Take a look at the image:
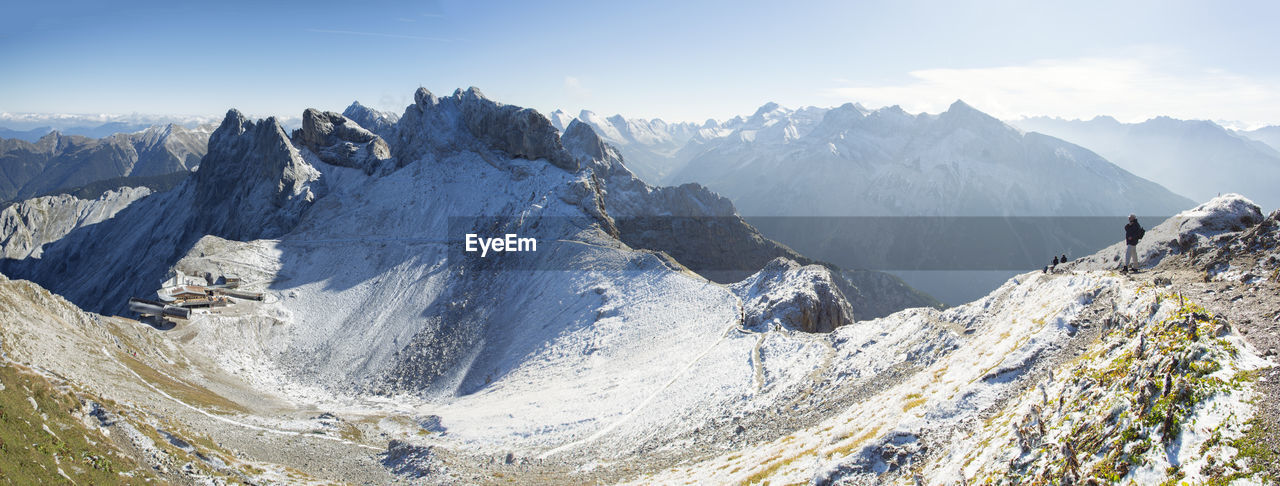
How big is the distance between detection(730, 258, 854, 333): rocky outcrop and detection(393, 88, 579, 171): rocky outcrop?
53177 mm

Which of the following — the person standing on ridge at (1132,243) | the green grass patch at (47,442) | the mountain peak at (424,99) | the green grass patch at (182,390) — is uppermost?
the mountain peak at (424,99)

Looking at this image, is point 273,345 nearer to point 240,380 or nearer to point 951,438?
point 240,380

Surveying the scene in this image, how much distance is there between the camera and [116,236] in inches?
5315

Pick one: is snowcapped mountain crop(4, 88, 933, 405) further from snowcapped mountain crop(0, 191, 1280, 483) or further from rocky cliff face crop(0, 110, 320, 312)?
snowcapped mountain crop(0, 191, 1280, 483)

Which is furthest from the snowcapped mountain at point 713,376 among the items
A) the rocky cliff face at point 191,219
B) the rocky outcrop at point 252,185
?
the rocky cliff face at point 191,219

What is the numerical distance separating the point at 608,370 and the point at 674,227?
86.3 metres

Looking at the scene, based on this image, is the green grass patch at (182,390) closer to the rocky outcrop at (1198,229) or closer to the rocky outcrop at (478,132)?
the rocky outcrop at (1198,229)

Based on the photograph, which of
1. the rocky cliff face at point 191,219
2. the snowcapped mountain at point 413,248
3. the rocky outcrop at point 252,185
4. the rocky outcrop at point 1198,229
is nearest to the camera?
the rocky outcrop at point 1198,229

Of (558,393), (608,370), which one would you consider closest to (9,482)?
(558,393)

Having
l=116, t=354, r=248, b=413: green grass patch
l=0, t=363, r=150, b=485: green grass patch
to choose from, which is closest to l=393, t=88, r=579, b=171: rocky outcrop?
l=116, t=354, r=248, b=413: green grass patch

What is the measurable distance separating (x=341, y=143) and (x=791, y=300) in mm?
103856

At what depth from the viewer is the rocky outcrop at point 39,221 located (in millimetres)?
168875

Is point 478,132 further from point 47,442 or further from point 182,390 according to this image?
point 47,442

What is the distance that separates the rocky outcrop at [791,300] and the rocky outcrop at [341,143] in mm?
79840
